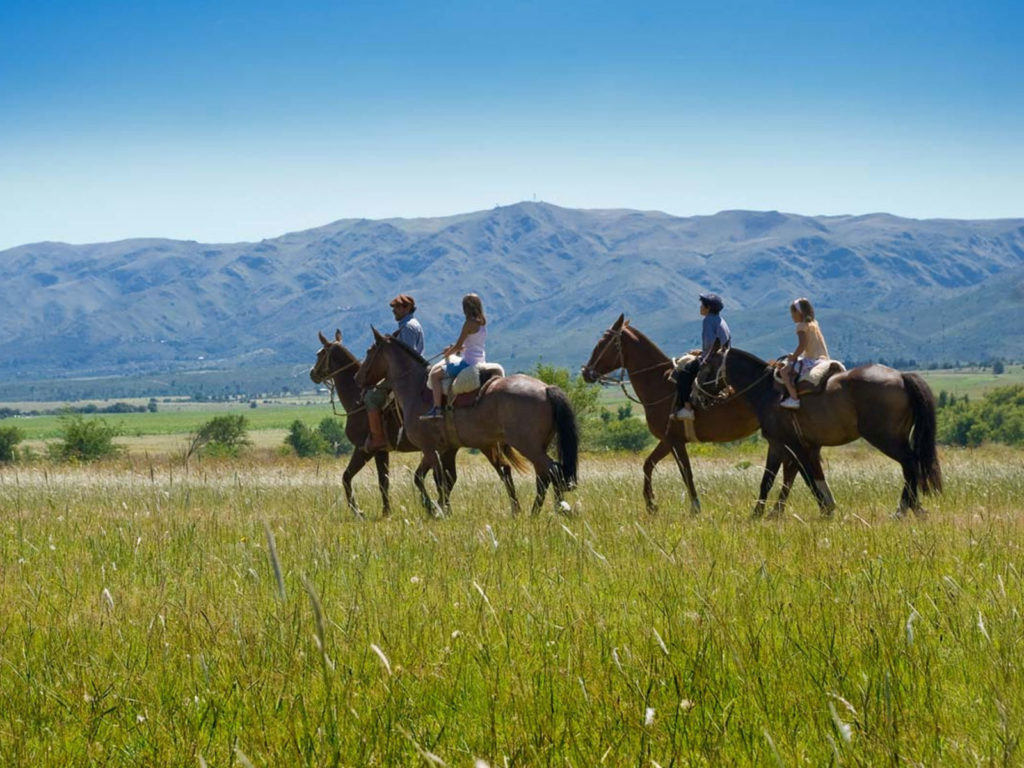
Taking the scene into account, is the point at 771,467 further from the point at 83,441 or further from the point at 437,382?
the point at 83,441

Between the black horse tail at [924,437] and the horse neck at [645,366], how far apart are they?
3.71 m

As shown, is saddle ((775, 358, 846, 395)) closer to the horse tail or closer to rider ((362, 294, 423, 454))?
the horse tail

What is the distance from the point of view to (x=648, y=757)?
14.3 ft

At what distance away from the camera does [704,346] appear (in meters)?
15.6

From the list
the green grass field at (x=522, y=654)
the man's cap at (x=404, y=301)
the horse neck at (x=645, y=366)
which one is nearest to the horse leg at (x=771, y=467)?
the horse neck at (x=645, y=366)

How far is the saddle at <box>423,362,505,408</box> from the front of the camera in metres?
15.2

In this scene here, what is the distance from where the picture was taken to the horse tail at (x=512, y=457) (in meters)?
15.5

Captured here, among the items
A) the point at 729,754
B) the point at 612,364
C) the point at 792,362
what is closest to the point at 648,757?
the point at 729,754

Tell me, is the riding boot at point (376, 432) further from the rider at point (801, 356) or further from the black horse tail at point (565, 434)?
the rider at point (801, 356)

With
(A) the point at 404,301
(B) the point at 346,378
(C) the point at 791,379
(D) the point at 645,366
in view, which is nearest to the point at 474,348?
(A) the point at 404,301

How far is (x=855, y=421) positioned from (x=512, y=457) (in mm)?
4660

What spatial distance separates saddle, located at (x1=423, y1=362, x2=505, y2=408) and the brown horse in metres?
1.13

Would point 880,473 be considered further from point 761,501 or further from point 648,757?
point 648,757

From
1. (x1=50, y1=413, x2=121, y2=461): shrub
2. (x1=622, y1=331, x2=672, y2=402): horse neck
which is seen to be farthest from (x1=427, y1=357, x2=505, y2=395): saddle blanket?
(x1=50, y1=413, x2=121, y2=461): shrub
